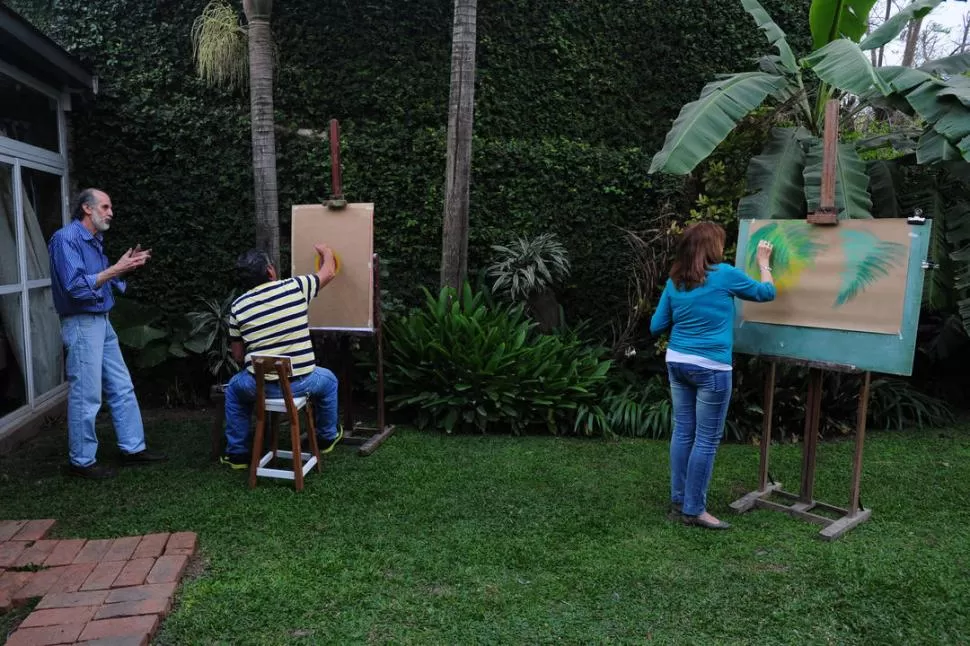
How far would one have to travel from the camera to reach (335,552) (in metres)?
3.72

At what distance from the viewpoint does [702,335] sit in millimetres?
3898

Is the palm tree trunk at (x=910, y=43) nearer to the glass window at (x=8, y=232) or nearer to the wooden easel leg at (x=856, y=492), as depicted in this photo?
the wooden easel leg at (x=856, y=492)

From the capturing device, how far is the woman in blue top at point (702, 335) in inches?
153

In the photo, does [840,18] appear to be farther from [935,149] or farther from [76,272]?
[76,272]

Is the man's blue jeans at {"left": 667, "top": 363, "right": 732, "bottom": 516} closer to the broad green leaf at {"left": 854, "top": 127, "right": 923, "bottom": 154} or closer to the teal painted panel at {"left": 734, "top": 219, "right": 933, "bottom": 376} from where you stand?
the teal painted panel at {"left": 734, "top": 219, "right": 933, "bottom": 376}

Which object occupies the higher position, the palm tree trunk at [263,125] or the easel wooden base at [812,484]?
the palm tree trunk at [263,125]

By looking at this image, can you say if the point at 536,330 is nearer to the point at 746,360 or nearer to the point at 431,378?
the point at 431,378

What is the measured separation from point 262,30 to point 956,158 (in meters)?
5.85

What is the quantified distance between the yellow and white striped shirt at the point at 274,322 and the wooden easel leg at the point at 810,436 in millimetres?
3364

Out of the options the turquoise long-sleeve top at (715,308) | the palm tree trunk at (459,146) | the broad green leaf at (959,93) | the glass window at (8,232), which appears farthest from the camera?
the palm tree trunk at (459,146)

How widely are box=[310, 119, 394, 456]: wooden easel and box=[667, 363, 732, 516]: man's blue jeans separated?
249 cm

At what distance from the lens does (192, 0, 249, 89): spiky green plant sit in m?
6.75

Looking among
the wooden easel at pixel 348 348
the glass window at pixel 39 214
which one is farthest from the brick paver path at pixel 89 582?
the glass window at pixel 39 214

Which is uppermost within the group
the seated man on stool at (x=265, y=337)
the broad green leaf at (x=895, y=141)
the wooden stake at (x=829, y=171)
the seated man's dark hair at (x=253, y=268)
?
the broad green leaf at (x=895, y=141)
